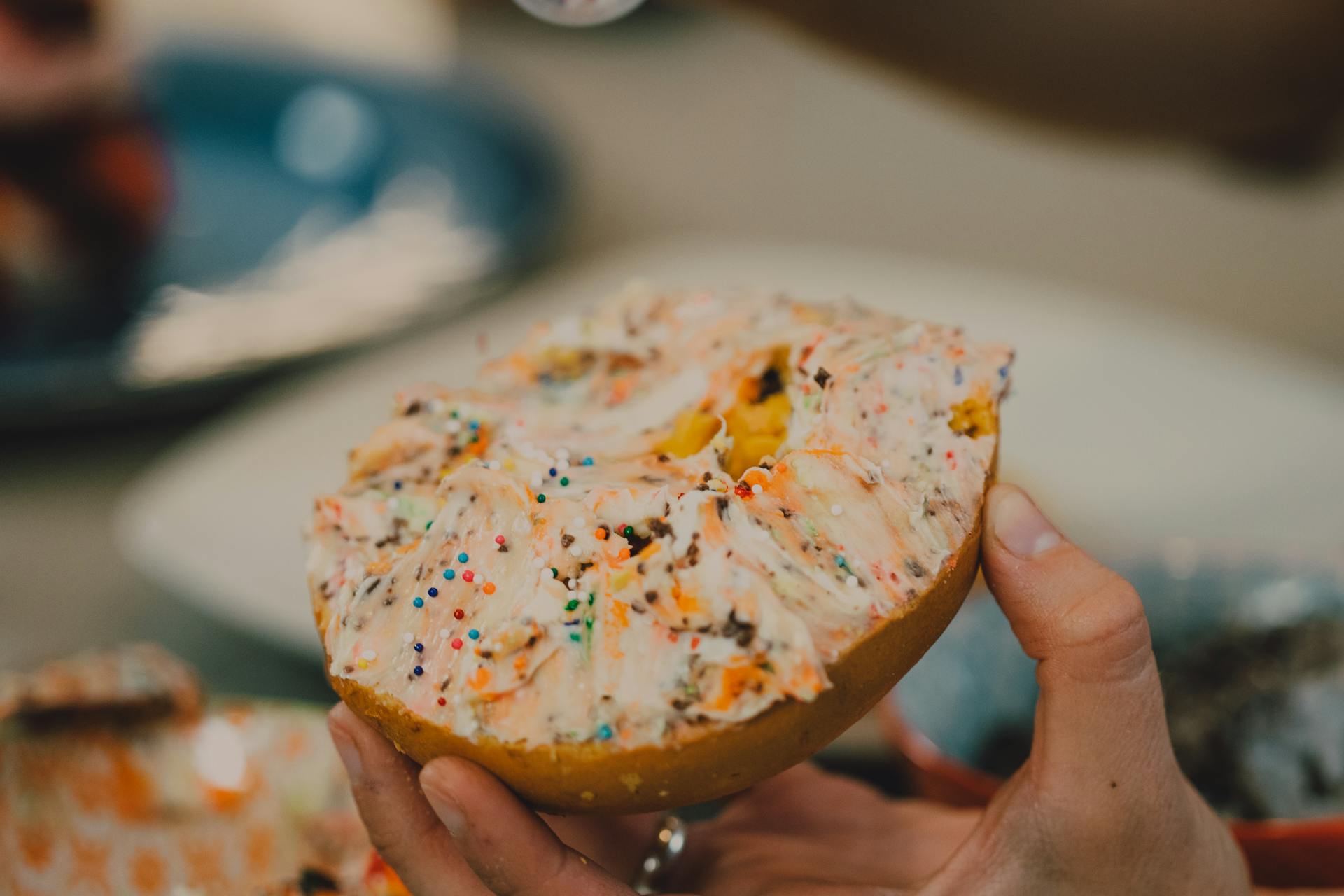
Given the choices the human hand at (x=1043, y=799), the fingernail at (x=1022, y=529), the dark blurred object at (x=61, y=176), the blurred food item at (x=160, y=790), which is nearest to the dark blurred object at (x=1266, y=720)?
the human hand at (x=1043, y=799)

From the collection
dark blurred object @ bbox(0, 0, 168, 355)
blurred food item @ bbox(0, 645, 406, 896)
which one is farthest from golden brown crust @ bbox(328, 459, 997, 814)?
dark blurred object @ bbox(0, 0, 168, 355)

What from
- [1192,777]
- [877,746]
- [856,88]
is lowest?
[877,746]

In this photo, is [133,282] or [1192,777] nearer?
[1192,777]

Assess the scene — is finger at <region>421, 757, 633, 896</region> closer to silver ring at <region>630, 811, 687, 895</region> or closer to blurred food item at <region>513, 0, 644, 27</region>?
silver ring at <region>630, 811, 687, 895</region>

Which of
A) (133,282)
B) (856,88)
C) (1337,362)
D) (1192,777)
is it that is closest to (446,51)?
(856,88)

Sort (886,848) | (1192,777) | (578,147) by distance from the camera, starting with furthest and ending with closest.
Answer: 1. (578,147)
2. (1192,777)
3. (886,848)

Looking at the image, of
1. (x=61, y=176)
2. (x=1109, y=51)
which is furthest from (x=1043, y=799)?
(x=61, y=176)

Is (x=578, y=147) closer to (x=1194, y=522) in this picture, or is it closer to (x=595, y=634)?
(x=1194, y=522)
